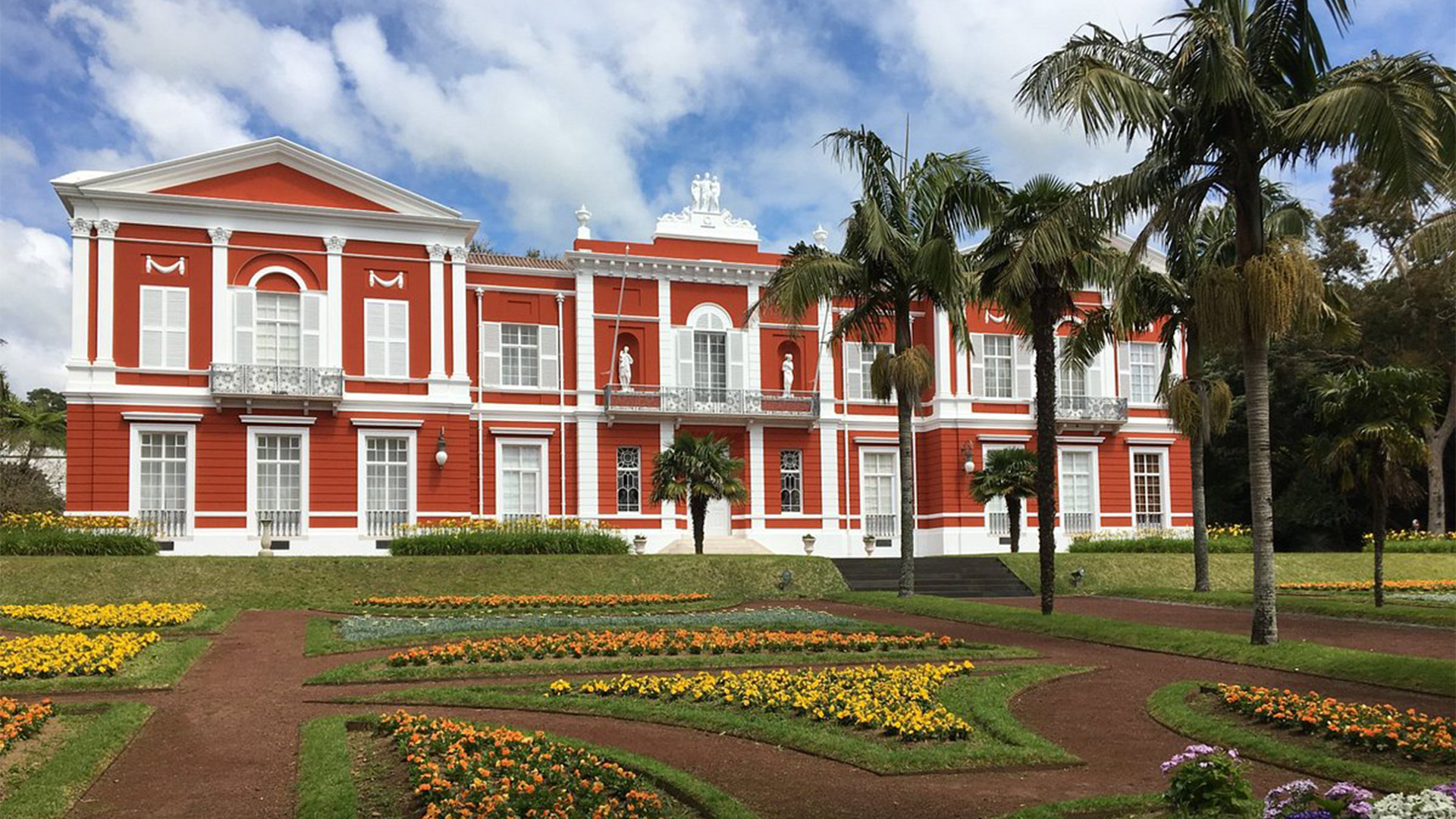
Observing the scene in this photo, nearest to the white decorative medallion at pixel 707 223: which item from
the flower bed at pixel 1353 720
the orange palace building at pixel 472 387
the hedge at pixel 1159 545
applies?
the orange palace building at pixel 472 387

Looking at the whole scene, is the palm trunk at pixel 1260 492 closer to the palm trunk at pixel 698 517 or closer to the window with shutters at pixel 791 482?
the palm trunk at pixel 698 517

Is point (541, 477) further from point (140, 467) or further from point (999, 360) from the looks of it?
point (999, 360)

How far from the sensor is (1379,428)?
1764 cm

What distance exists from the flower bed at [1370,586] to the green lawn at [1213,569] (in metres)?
0.99

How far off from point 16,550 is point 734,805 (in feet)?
67.2

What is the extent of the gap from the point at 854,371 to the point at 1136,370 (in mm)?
9479

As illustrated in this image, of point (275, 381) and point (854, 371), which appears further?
point (854, 371)

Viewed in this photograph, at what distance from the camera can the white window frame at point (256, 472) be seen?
1153 inches

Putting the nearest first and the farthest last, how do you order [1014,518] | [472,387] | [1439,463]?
1. [1014,518]
2. [472,387]
3. [1439,463]

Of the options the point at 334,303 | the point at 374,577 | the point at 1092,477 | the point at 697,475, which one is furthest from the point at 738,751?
the point at 1092,477

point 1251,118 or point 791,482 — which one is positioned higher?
point 1251,118

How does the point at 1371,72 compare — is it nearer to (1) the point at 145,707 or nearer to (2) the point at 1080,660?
(2) the point at 1080,660

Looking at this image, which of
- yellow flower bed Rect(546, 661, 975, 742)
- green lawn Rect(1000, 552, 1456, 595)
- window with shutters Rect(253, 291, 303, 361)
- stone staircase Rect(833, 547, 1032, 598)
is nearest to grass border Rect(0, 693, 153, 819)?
yellow flower bed Rect(546, 661, 975, 742)

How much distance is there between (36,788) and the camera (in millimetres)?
7988
